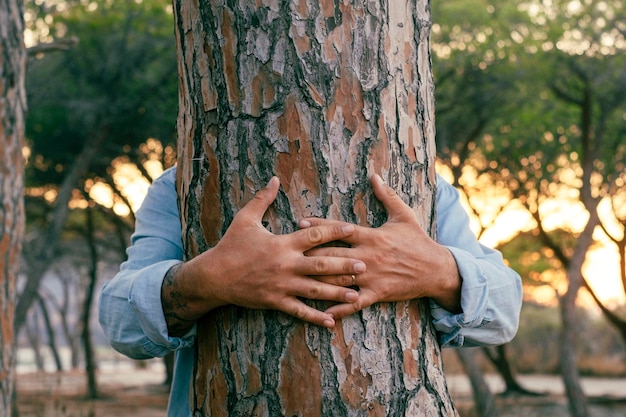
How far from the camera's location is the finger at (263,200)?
5.56 ft

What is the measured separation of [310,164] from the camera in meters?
1.71

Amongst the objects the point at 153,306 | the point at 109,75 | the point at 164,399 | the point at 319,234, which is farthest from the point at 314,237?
the point at 164,399

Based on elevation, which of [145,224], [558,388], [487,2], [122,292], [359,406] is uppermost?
[487,2]

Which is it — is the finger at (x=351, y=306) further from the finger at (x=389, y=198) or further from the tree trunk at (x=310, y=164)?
the finger at (x=389, y=198)

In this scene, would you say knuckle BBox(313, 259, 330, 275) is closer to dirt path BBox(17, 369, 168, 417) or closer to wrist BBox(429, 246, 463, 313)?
wrist BBox(429, 246, 463, 313)

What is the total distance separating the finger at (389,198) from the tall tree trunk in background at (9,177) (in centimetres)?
356

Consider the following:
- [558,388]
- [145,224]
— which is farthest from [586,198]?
[145,224]

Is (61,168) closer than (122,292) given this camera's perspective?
No

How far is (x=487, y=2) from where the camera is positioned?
15.6 meters

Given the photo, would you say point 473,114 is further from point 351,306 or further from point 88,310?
point 351,306

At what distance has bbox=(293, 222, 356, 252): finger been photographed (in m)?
1.64

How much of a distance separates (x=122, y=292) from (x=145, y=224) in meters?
0.25

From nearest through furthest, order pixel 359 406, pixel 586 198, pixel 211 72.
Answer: pixel 359 406 < pixel 211 72 < pixel 586 198

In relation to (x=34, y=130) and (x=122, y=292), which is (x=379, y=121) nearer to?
(x=122, y=292)
